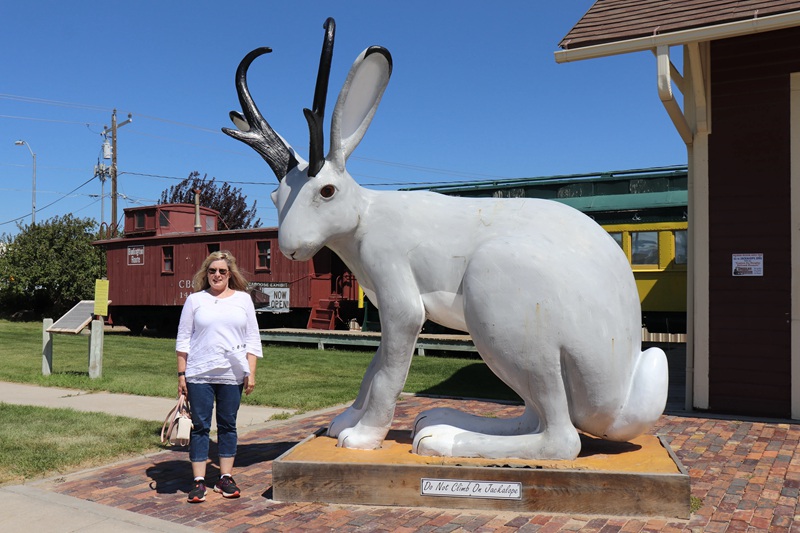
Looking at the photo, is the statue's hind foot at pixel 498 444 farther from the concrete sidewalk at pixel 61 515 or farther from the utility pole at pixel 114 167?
the utility pole at pixel 114 167

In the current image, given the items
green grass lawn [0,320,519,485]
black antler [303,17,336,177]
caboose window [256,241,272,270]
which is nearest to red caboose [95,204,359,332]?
caboose window [256,241,272,270]

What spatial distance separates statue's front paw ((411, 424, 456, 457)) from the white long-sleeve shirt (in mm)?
1084

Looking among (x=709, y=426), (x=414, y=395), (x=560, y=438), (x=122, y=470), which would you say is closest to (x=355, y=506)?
(x=560, y=438)

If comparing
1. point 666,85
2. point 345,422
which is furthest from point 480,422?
point 666,85

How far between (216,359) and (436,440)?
1337mm

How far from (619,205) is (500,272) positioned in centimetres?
1041

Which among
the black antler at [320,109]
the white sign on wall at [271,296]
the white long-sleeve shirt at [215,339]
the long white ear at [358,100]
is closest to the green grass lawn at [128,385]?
the white long-sleeve shirt at [215,339]

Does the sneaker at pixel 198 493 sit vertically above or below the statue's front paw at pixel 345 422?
below

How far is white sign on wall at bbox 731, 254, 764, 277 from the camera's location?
21.8 ft

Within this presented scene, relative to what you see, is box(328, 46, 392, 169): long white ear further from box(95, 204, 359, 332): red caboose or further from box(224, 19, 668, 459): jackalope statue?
box(95, 204, 359, 332): red caboose

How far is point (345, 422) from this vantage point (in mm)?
4281

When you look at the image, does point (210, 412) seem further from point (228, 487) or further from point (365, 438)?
point (365, 438)

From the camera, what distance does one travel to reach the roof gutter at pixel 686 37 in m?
5.33

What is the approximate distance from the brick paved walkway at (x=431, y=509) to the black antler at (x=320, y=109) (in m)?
1.90
